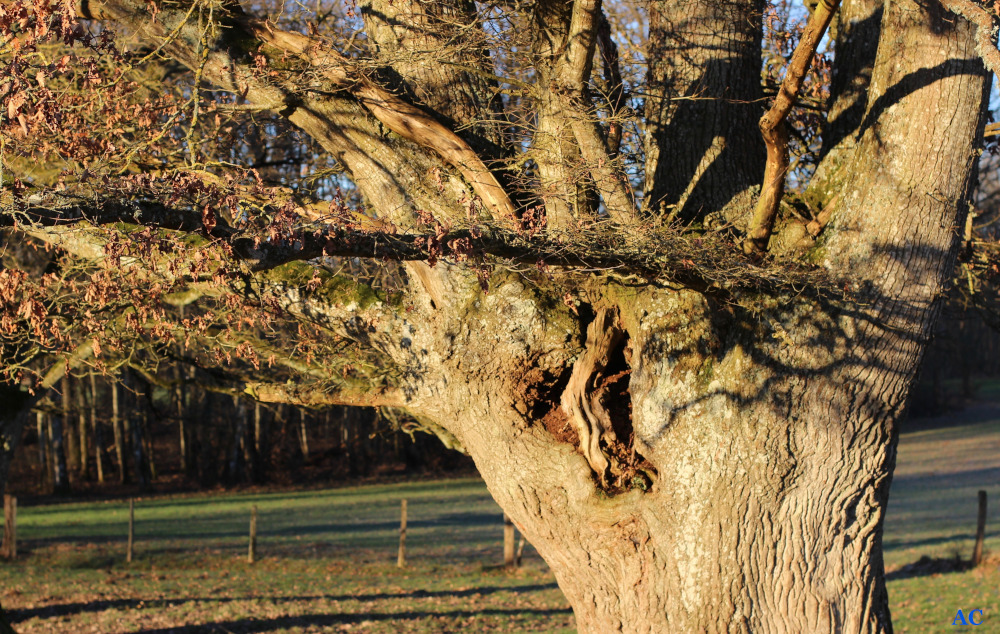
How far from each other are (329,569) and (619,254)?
13715mm

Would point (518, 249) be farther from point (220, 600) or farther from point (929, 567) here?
point (929, 567)

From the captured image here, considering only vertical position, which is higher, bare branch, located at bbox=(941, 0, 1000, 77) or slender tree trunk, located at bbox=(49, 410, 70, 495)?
bare branch, located at bbox=(941, 0, 1000, 77)

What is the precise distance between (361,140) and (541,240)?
1658mm

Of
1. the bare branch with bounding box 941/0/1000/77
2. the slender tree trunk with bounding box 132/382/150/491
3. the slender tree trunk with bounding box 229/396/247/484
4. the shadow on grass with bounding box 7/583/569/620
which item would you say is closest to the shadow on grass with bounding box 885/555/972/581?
the shadow on grass with bounding box 7/583/569/620

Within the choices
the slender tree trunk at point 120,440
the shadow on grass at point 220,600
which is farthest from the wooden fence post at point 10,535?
the slender tree trunk at point 120,440

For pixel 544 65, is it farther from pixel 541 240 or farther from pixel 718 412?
pixel 718 412

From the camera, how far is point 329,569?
15875 millimetres

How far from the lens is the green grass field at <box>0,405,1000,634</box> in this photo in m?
10.9

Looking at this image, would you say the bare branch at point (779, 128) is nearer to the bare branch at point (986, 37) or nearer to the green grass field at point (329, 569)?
the bare branch at point (986, 37)

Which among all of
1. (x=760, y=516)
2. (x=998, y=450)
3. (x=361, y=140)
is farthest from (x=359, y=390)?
(x=998, y=450)

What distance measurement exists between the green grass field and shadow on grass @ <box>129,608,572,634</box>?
4 cm

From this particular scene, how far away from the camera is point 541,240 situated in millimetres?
3811

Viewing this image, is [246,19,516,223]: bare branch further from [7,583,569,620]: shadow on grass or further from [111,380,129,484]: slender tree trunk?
[111,380,129,484]: slender tree trunk

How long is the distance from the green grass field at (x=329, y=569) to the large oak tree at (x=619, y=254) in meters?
6.79
